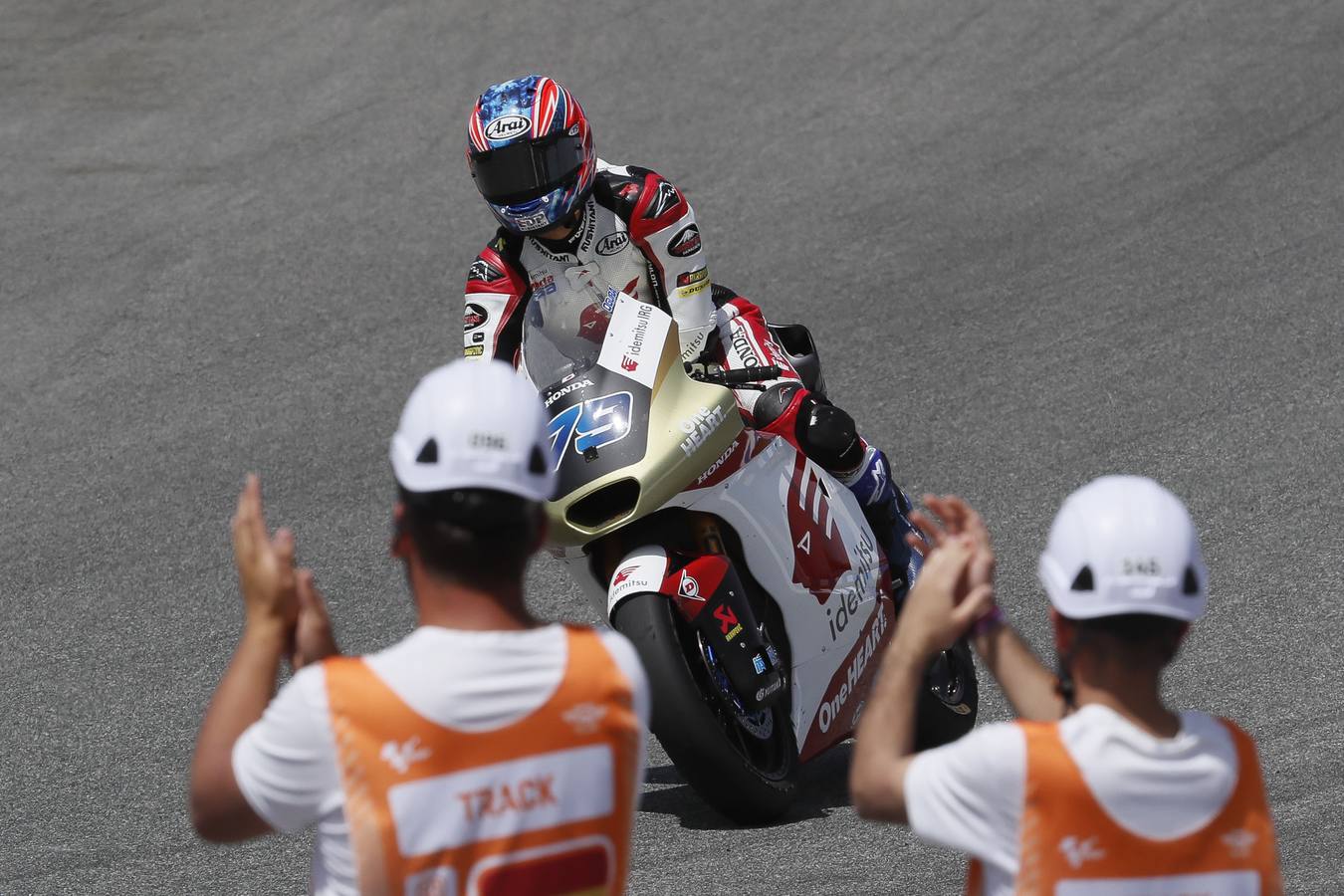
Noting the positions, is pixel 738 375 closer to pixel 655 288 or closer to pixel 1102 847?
pixel 655 288

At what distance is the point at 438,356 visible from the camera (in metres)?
10.1

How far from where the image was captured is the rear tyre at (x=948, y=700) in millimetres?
5930

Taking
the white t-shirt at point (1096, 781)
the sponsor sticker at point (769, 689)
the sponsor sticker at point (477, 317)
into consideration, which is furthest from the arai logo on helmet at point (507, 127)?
the white t-shirt at point (1096, 781)

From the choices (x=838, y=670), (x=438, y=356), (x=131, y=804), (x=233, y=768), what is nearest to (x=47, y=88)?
(x=438, y=356)

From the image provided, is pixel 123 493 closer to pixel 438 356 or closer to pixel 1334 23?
pixel 438 356

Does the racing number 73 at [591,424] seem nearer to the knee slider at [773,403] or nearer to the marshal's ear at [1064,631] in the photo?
the knee slider at [773,403]

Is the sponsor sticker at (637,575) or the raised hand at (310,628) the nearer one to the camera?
the raised hand at (310,628)

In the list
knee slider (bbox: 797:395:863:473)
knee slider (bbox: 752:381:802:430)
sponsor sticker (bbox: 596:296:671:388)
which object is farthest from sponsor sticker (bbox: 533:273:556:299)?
knee slider (bbox: 797:395:863:473)

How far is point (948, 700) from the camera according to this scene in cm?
605

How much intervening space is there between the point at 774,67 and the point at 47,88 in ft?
17.8

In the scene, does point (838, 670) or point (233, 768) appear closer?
point (233, 768)

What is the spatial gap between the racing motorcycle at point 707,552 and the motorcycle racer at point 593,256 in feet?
0.42

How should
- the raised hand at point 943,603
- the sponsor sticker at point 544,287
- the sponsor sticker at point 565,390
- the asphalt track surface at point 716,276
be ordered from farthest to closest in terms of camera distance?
the asphalt track surface at point 716,276 < the sponsor sticker at point 544,287 < the sponsor sticker at point 565,390 < the raised hand at point 943,603

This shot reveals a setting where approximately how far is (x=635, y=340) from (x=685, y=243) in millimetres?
699
